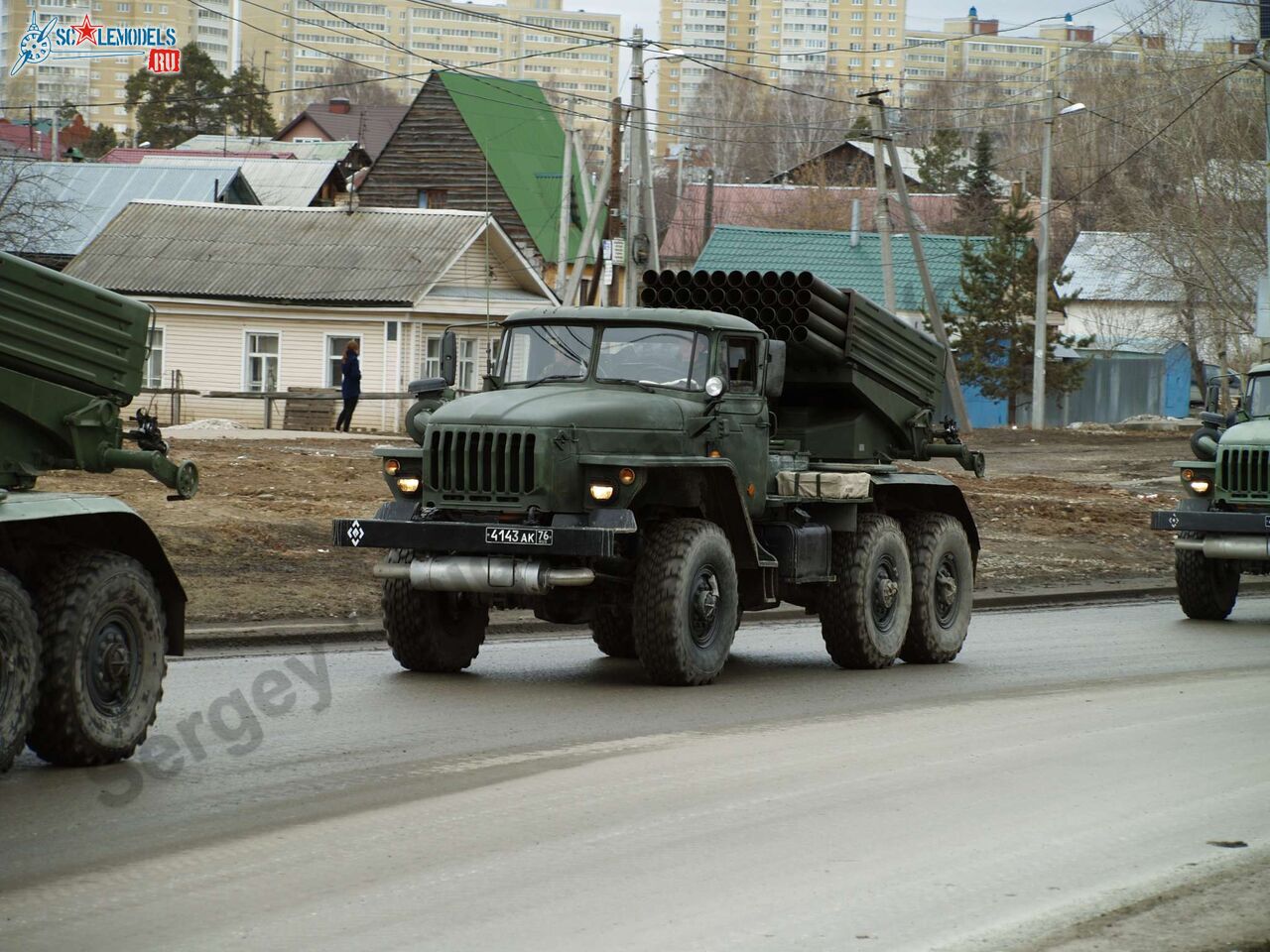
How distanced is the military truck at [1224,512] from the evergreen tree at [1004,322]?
38447mm

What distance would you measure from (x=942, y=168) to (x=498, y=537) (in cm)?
8638

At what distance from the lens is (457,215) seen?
47.7 m

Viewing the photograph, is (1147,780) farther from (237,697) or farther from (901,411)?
(901,411)

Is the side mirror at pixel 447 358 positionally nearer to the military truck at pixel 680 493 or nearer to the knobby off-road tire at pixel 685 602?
the military truck at pixel 680 493

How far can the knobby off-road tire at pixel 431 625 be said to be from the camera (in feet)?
41.2

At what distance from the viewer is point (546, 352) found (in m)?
13.2

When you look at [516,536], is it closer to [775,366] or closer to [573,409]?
[573,409]

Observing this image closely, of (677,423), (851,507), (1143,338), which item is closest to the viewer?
(677,423)

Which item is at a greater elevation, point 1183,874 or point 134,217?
point 134,217

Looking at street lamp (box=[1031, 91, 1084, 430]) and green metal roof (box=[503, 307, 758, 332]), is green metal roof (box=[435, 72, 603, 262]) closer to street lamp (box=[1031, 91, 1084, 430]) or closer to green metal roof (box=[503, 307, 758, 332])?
Answer: street lamp (box=[1031, 91, 1084, 430])

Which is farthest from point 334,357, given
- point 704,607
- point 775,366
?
point 704,607

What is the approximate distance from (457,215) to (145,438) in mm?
38749

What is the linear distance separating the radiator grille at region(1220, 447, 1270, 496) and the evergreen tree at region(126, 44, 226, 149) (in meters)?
105

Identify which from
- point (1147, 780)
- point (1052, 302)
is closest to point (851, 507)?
point (1147, 780)
